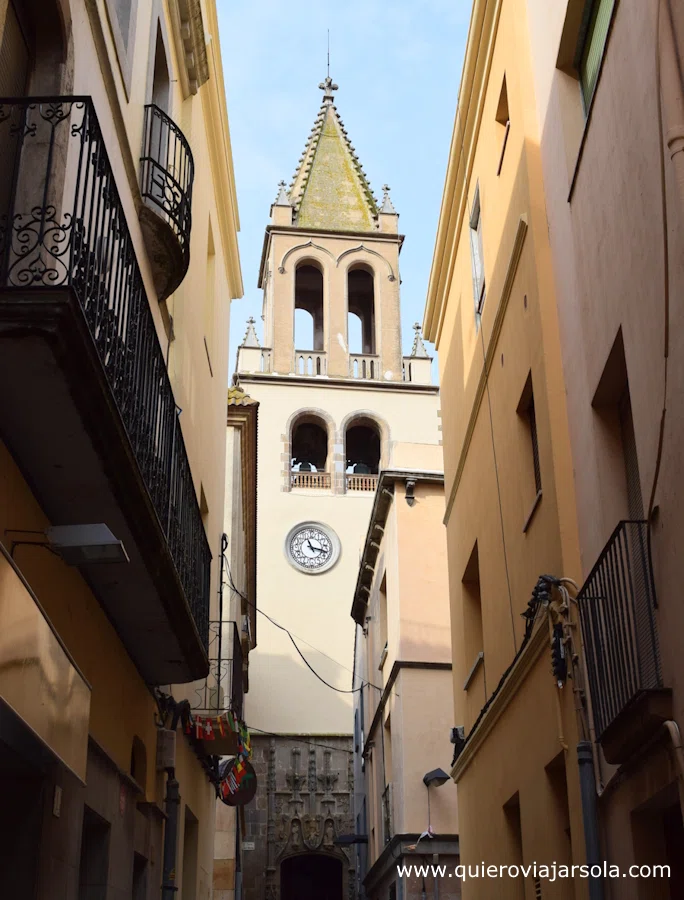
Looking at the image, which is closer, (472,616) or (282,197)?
(472,616)

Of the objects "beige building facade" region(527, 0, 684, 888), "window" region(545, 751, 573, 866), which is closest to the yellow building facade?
"window" region(545, 751, 573, 866)

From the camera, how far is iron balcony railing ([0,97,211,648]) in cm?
639

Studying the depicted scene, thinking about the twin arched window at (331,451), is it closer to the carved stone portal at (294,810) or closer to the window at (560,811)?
the carved stone portal at (294,810)

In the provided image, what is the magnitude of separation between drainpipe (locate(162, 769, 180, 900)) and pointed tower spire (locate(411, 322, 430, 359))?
113ft

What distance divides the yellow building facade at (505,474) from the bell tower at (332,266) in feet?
94.6

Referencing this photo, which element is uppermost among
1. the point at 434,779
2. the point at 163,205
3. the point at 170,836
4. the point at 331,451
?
the point at 331,451

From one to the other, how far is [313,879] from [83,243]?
33612 millimetres

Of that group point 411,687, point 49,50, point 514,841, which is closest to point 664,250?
point 49,50

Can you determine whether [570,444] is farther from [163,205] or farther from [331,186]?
[331,186]

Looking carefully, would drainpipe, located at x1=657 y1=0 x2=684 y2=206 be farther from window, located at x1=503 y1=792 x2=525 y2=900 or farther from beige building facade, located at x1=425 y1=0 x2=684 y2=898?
window, located at x1=503 y1=792 x2=525 y2=900

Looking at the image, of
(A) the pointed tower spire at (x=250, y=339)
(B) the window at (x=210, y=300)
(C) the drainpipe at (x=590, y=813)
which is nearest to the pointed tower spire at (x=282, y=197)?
(A) the pointed tower spire at (x=250, y=339)

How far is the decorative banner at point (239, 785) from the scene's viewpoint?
637 inches

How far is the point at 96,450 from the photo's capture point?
269 inches

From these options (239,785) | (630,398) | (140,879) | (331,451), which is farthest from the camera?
(331,451)
